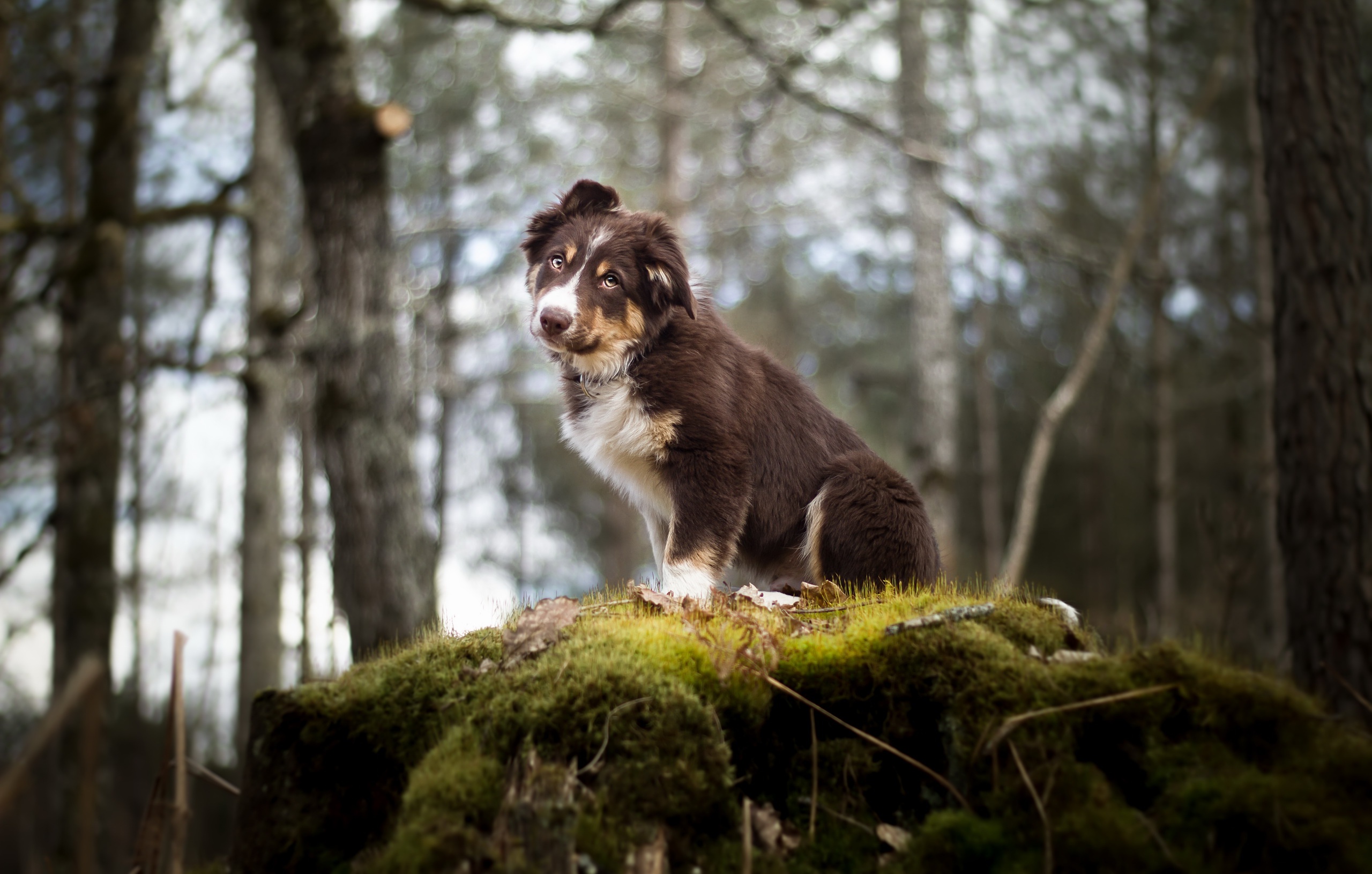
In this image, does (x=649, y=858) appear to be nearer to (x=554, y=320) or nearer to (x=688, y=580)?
(x=688, y=580)

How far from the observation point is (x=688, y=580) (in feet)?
15.2

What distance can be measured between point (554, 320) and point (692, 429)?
0.89 m

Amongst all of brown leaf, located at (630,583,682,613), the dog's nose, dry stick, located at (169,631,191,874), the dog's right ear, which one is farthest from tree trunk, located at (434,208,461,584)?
dry stick, located at (169,631,191,874)

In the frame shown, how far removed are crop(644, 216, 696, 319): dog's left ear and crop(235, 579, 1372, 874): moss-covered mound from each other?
197 centimetres

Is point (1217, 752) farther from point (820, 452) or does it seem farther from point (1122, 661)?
point (820, 452)

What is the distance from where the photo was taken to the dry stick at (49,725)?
166cm

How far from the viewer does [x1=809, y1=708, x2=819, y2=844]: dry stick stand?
3162mm

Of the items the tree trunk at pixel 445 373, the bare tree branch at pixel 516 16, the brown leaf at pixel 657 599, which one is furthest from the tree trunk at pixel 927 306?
the tree trunk at pixel 445 373

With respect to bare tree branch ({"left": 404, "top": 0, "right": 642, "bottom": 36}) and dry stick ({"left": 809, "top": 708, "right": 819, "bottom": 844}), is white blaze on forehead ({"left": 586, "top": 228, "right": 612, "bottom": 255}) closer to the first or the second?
dry stick ({"left": 809, "top": 708, "right": 819, "bottom": 844})

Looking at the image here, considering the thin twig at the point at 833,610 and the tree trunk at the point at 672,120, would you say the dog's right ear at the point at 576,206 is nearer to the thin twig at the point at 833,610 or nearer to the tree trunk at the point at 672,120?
the thin twig at the point at 833,610

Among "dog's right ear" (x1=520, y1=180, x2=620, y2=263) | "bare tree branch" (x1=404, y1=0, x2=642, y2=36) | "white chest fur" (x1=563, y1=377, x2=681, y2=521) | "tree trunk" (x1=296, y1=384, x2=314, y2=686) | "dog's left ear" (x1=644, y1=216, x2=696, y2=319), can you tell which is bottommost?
"tree trunk" (x1=296, y1=384, x2=314, y2=686)

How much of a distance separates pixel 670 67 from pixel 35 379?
1387 cm

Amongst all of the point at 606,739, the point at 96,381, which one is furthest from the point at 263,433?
the point at 606,739

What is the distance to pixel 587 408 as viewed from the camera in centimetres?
522
